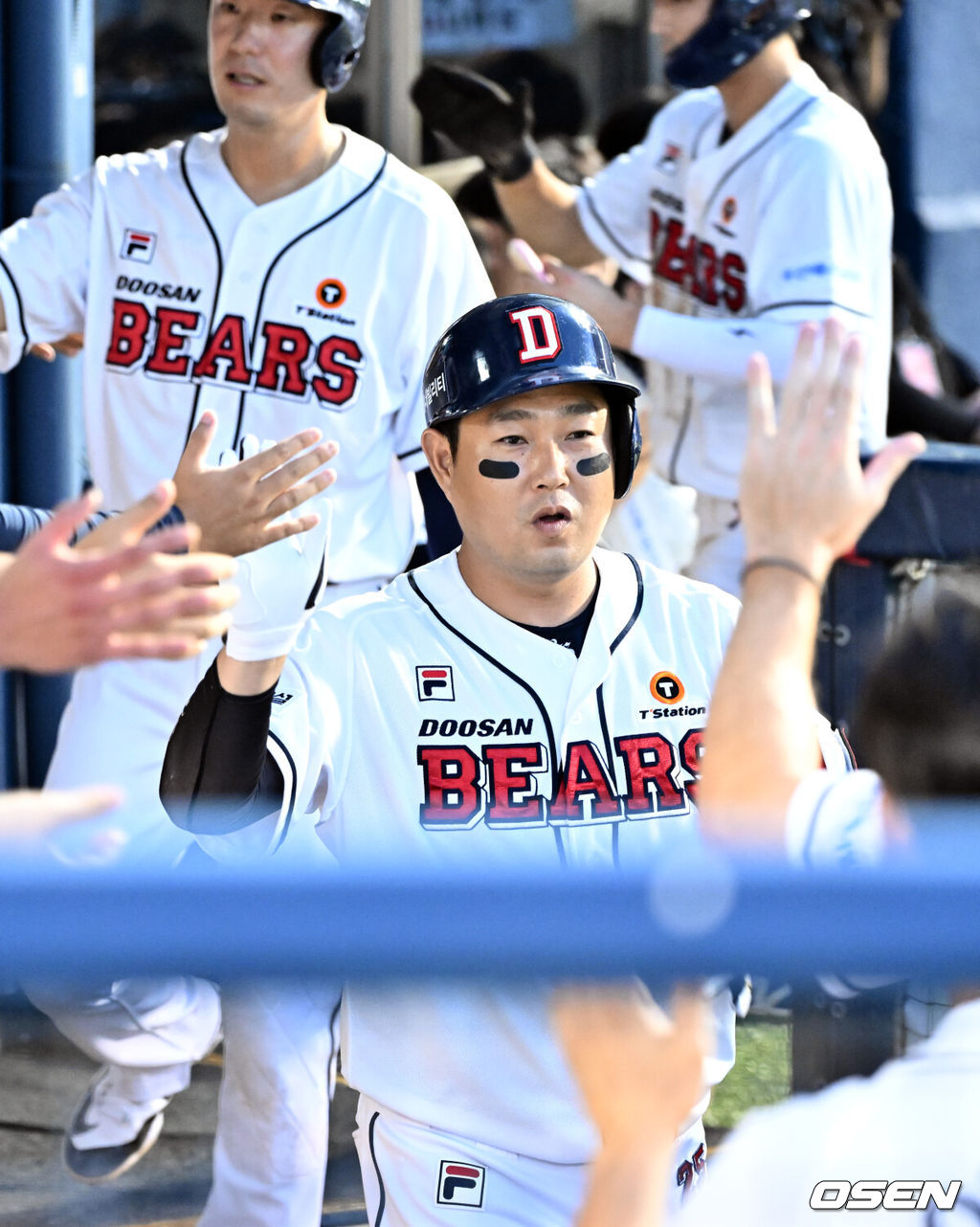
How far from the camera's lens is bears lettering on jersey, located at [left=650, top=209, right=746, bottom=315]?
13.8ft

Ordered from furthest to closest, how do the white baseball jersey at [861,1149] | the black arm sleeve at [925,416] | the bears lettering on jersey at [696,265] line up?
the black arm sleeve at [925,416] → the bears lettering on jersey at [696,265] → the white baseball jersey at [861,1149]

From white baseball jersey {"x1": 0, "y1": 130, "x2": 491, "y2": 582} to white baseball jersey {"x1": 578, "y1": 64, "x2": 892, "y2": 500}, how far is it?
0.56 meters

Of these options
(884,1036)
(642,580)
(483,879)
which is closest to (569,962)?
(483,879)

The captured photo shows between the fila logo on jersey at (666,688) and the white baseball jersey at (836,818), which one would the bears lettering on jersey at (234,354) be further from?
the white baseball jersey at (836,818)

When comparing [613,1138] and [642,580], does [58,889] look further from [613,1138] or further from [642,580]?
[642,580]

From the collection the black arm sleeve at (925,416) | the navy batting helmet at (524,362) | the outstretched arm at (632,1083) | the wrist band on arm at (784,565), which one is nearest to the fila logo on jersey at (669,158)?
the black arm sleeve at (925,416)

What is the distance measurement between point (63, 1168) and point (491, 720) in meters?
1.87

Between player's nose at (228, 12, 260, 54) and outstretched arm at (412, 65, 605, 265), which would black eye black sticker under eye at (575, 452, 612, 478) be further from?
outstretched arm at (412, 65, 605, 265)

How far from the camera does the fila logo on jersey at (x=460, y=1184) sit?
2381 millimetres

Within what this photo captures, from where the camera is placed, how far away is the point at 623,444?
2.74 m

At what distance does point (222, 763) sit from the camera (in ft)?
7.79

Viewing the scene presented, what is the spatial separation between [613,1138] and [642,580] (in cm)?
134

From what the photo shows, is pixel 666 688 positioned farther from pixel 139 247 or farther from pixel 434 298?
pixel 139 247

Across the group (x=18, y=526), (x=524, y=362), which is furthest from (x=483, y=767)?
(x=18, y=526)
